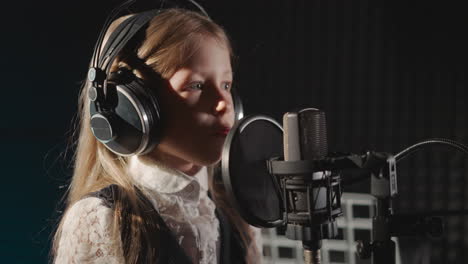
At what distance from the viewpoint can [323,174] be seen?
→ 1.88 feet

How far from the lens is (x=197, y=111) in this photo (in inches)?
30.9

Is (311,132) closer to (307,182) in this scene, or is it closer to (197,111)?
(307,182)

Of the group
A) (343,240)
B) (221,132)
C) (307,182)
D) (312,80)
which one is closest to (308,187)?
(307,182)

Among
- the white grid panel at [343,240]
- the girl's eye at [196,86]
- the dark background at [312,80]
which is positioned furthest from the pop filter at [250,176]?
the dark background at [312,80]

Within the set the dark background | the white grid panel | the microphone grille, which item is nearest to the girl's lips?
the microphone grille

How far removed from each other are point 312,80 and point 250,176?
4.42 feet

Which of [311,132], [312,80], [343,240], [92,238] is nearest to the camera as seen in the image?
[311,132]

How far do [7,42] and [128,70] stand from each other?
1.16 metres

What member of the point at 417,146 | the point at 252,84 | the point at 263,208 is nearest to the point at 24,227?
the point at 252,84

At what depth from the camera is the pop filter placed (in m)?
0.62

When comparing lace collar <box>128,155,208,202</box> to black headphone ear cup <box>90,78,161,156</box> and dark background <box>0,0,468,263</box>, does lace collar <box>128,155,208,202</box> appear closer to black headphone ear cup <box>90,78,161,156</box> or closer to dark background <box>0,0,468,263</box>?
black headphone ear cup <box>90,78,161,156</box>

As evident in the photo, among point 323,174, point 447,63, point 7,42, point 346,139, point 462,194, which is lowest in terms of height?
point 462,194

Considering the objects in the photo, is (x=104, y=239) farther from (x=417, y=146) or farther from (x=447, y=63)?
(x=447, y=63)

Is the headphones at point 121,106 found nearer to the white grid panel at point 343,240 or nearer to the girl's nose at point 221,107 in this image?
the girl's nose at point 221,107
